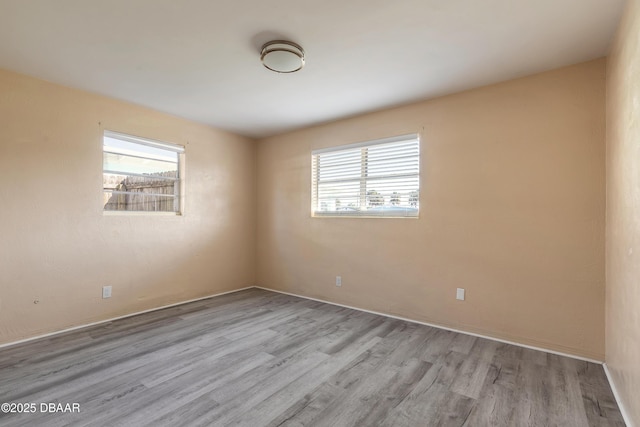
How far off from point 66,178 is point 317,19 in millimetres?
2911

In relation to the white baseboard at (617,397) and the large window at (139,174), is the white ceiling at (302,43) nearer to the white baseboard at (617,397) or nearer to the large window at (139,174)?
the large window at (139,174)

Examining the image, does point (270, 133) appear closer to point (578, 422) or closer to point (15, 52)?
point (15, 52)

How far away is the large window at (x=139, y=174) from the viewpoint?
339 cm

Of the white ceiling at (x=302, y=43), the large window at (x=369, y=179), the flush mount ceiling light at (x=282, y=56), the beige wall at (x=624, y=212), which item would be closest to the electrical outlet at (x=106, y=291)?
the white ceiling at (x=302, y=43)

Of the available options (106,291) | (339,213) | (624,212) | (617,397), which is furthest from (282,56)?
(617,397)

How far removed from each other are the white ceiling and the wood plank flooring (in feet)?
8.10

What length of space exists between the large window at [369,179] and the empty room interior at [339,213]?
3cm

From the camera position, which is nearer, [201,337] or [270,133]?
[201,337]

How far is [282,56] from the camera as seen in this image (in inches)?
89.6

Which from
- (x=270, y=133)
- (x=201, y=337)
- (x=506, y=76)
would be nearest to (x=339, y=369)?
(x=201, y=337)

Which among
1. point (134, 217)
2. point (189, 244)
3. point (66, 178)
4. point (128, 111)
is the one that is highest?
point (128, 111)

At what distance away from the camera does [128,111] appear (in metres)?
3.45

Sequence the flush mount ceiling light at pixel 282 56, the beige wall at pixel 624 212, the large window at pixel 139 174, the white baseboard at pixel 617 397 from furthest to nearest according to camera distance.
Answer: the large window at pixel 139 174 → the flush mount ceiling light at pixel 282 56 → the white baseboard at pixel 617 397 → the beige wall at pixel 624 212

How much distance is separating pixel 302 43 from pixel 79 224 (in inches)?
114
